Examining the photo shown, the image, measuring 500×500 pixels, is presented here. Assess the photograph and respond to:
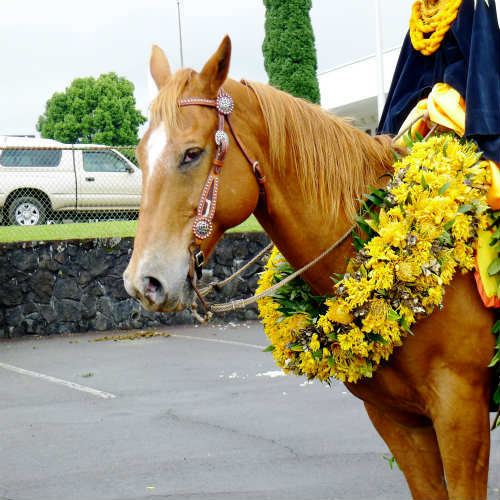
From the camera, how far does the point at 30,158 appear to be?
12.8m

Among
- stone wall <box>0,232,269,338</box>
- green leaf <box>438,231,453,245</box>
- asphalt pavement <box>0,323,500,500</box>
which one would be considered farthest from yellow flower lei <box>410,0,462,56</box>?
stone wall <box>0,232,269,338</box>

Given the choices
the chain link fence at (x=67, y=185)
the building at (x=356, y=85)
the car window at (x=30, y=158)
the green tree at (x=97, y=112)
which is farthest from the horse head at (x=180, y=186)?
the green tree at (x=97, y=112)

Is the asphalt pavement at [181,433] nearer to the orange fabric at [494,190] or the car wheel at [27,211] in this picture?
the orange fabric at [494,190]

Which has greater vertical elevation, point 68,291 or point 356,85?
point 356,85

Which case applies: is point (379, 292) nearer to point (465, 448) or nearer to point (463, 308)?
point (463, 308)

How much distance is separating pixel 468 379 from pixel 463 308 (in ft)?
0.92

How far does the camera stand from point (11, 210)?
42.0 ft

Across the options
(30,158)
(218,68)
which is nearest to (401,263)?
(218,68)

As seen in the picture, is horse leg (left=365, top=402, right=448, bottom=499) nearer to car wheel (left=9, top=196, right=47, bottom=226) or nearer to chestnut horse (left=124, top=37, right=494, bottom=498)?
chestnut horse (left=124, top=37, right=494, bottom=498)

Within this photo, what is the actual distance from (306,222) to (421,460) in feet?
3.94

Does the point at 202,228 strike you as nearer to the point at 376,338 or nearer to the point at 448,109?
the point at 376,338

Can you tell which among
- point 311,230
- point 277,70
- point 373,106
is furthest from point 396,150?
point 373,106

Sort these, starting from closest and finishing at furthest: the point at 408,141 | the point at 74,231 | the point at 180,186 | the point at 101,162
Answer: the point at 180,186 → the point at 408,141 → the point at 74,231 → the point at 101,162

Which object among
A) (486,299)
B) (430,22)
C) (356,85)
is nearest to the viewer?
(486,299)
